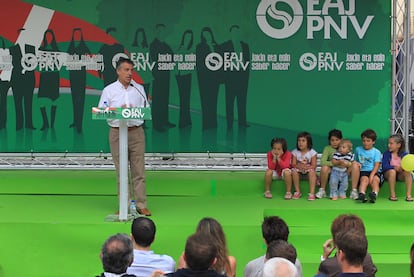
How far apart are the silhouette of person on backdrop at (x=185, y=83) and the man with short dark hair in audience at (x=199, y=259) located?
4.34 metres

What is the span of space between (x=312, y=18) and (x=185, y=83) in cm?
174

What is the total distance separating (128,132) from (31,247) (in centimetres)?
137

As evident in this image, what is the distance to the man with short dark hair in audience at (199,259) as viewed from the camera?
2.83 m

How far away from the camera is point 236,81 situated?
7094 mm

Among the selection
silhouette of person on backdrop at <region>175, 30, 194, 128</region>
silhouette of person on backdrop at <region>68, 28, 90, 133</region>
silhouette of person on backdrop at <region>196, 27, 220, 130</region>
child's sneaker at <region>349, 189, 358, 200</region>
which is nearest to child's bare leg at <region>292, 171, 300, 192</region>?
child's sneaker at <region>349, 189, 358, 200</region>

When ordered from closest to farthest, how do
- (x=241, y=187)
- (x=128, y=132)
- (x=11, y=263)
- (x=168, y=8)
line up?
1. (x=11, y=263)
2. (x=128, y=132)
3. (x=241, y=187)
4. (x=168, y=8)

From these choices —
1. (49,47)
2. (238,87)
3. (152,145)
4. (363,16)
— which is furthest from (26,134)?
(363,16)

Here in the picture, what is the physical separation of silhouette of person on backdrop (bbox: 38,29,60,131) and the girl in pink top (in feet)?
9.16

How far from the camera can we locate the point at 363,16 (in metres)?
6.96

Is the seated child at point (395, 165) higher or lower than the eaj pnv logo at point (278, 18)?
lower

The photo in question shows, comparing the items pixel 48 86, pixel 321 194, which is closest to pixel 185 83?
pixel 48 86

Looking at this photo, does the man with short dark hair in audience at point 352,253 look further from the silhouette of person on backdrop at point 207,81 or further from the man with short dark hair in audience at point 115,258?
the silhouette of person on backdrop at point 207,81

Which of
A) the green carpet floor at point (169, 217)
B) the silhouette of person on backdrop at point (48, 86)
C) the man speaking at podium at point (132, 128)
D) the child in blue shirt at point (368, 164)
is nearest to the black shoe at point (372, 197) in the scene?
the child in blue shirt at point (368, 164)

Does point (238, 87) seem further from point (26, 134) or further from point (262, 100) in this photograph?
point (26, 134)
